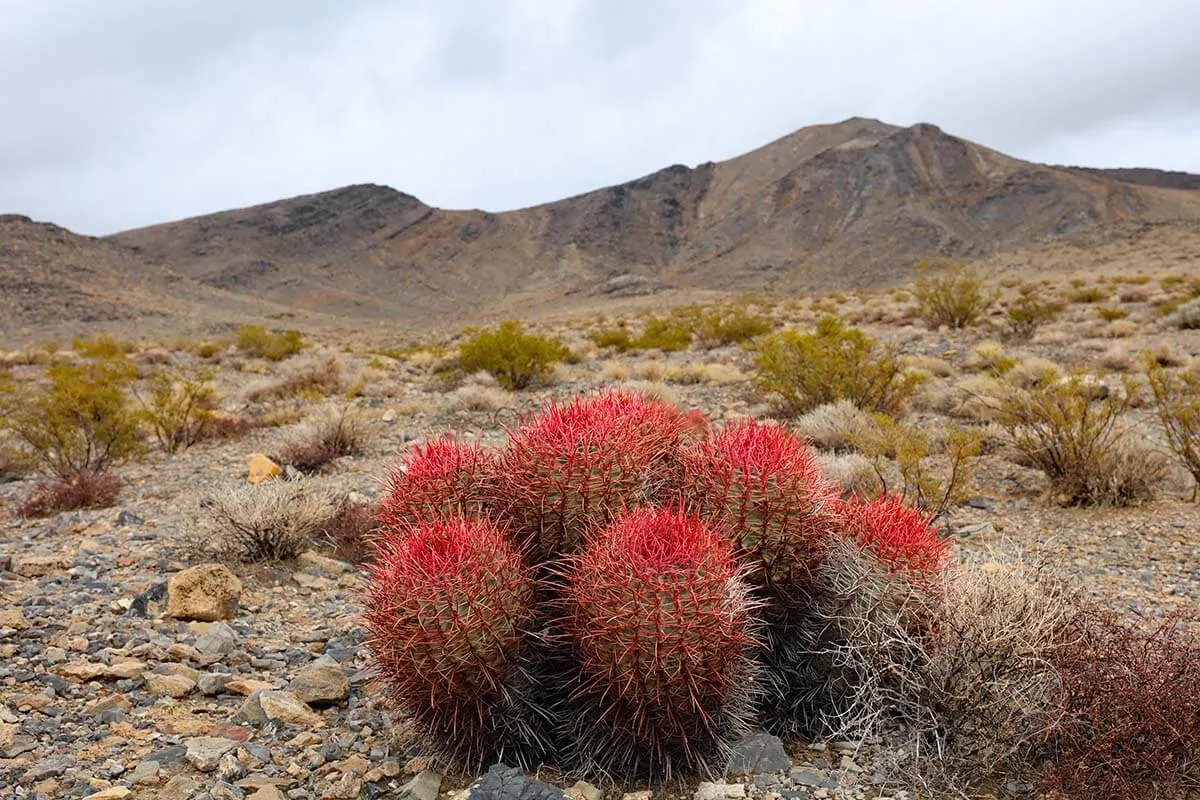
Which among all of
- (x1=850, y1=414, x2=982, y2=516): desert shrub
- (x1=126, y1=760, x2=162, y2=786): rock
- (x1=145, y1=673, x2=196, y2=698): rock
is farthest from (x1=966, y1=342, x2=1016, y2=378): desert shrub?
(x1=126, y1=760, x2=162, y2=786): rock

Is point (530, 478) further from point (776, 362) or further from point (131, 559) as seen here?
point (776, 362)

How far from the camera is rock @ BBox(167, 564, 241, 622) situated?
4.43m

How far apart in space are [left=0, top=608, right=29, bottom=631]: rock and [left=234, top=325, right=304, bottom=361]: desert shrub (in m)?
20.2

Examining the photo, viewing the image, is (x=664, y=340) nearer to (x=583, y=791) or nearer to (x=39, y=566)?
(x=39, y=566)

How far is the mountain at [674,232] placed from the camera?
70.9m

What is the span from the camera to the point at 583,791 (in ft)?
9.24

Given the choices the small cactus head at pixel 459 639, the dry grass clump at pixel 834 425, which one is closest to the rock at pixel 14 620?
the small cactus head at pixel 459 639

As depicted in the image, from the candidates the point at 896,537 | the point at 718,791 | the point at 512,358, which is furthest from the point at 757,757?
the point at 512,358

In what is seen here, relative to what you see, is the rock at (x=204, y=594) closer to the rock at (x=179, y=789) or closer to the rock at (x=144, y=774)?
the rock at (x=144, y=774)

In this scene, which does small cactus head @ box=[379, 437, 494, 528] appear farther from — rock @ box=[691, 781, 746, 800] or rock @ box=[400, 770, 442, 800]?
rock @ box=[691, 781, 746, 800]

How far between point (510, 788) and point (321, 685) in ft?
4.88

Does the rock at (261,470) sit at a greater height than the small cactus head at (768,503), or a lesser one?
lesser

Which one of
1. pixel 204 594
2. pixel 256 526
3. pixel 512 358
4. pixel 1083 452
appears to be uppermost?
pixel 512 358

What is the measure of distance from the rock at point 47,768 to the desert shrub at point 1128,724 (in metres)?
3.70
